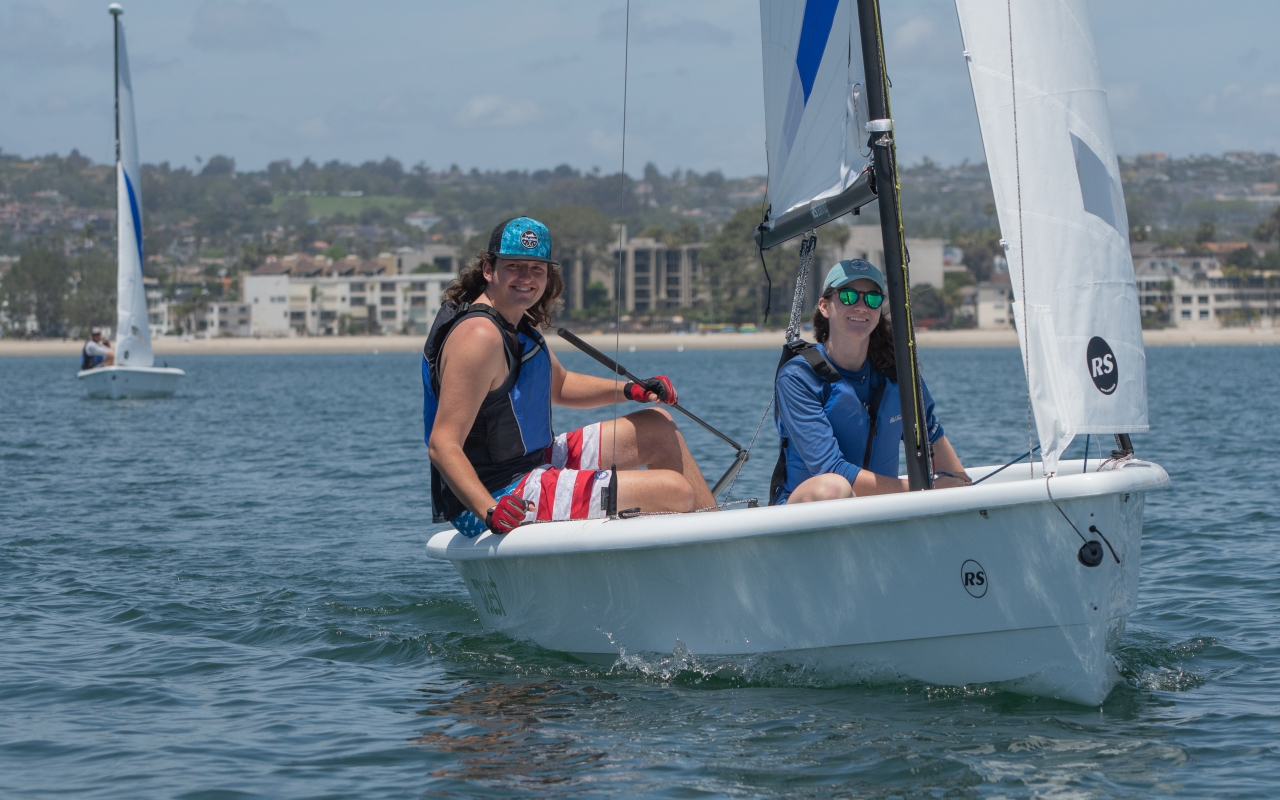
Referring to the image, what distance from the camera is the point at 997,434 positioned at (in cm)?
1966

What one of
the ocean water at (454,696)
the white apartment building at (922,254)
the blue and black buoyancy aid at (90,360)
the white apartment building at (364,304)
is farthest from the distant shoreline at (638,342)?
the ocean water at (454,696)

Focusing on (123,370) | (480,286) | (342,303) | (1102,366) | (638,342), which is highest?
(342,303)

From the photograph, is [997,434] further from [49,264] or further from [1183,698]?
[49,264]

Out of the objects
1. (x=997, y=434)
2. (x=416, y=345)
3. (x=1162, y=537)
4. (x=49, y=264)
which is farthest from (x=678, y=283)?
(x=1162, y=537)

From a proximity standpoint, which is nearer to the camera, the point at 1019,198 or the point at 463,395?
the point at 1019,198

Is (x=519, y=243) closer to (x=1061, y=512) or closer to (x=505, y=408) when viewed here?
Result: (x=505, y=408)

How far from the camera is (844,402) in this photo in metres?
5.30

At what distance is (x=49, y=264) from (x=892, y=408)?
138 metres

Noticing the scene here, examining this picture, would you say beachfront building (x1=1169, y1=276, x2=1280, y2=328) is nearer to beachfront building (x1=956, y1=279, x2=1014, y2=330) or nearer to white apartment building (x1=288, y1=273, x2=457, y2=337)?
beachfront building (x1=956, y1=279, x2=1014, y2=330)

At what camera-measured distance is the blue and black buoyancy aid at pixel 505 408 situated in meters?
5.53

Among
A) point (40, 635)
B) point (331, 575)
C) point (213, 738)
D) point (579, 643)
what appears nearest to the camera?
point (213, 738)

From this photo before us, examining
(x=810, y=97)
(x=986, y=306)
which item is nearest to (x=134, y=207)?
(x=810, y=97)

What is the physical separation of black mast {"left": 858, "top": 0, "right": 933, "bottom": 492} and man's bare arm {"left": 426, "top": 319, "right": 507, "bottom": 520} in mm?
1557

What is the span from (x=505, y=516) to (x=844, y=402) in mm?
1389
